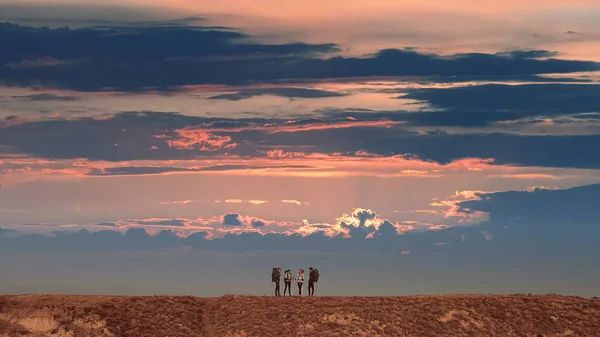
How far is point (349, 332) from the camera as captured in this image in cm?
7588

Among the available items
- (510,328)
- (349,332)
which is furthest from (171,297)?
(510,328)

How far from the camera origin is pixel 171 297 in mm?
82438

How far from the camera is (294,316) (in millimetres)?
77750

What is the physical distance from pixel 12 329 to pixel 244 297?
1901 cm

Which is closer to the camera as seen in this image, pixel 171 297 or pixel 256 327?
pixel 256 327

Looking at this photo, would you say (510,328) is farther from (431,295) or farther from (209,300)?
(209,300)

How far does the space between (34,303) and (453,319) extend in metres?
34.0

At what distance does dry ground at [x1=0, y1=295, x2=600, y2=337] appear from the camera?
76.1m

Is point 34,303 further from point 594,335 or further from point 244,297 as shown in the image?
point 594,335

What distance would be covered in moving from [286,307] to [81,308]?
16.6 m

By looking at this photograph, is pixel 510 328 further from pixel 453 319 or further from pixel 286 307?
pixel 286 307

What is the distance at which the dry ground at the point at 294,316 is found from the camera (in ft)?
250

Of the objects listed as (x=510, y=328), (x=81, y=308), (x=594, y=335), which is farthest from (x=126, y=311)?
(x=594, y=335)

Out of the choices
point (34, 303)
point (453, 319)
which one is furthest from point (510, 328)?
point (34, 303)
